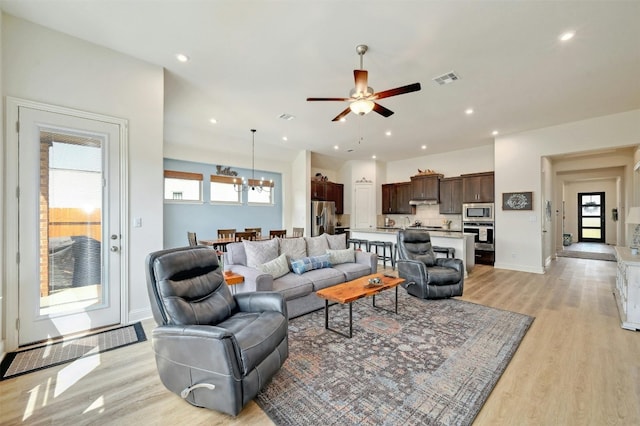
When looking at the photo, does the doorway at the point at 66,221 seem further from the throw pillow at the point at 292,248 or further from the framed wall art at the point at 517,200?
the framed wall art at the point at 517,200

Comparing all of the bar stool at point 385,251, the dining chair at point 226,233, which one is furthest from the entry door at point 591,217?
the dining chair at point 226,233

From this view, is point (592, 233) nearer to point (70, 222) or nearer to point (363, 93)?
point (363, 93)

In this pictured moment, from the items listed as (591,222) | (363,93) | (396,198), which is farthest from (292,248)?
(591,222)

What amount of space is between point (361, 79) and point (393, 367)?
2.79 meters

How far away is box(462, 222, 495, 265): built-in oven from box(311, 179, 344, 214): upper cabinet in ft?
13.8

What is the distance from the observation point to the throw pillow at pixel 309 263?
3.78 meters

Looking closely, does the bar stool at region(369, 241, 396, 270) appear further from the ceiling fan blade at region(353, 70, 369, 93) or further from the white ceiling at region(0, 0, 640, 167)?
the ceiling fan blade at region(353, 70, 369, 93)

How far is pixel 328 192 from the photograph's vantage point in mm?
9156

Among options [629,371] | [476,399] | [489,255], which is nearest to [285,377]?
[476,399]

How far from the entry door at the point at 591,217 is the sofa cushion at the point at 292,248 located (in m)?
13.0

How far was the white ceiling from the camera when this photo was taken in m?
2.51

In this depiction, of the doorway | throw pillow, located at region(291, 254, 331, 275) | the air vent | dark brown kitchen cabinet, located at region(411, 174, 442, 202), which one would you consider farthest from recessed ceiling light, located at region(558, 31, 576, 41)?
dark brown kitchen cabinet, located at region(411, 174, 442, 202)

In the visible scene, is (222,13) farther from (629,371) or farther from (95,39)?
(629,371)

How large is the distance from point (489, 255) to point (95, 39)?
27.3 feet
